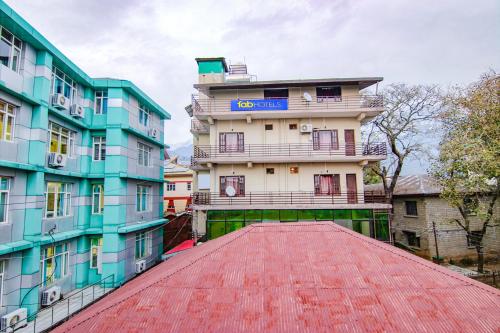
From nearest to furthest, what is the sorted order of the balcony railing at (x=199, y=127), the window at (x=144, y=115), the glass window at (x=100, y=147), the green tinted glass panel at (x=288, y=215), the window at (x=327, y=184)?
the glass window at (x=100, y=147) < the green tinted glass panel at (x=288, y=215) < the window at (x=144, y=115) < the window at (x=327, y=184) < the balcony railing at (x=199, y=127)

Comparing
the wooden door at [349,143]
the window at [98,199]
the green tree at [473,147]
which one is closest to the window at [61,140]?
the window at [98,199]

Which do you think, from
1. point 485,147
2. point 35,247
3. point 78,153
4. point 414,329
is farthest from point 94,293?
point 485,147

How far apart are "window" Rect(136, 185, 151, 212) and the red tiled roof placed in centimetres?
1170

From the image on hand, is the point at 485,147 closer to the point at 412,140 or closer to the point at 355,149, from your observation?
the point at 355,149

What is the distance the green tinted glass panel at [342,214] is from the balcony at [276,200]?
446 mm

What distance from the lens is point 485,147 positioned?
11.8m

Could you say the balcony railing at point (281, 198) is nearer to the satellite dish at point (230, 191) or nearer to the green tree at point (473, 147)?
the satellite dish at point (230, 191)

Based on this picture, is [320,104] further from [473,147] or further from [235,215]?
[235,215]

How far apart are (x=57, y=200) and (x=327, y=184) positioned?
15750 millimetres

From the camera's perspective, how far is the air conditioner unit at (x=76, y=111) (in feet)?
43.8

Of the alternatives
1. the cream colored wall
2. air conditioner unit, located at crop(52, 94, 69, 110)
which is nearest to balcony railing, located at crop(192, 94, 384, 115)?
the cream colored wall

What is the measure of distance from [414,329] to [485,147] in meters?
11.5

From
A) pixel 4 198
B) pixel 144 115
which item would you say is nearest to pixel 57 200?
pixel 4 198

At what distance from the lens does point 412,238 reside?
19766mm
